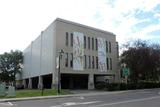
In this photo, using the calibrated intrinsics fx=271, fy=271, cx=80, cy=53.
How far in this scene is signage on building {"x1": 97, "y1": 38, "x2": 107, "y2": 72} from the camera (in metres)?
55.0

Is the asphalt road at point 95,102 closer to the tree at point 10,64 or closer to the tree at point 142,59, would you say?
the tree at point 142,59

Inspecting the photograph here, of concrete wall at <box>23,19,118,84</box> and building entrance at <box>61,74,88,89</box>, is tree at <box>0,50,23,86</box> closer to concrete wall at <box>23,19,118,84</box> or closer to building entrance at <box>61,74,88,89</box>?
concrete wall at <box>23,19,118,84</box>

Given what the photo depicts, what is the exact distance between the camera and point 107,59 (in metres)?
57.0

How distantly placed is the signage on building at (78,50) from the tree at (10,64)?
1753 inches

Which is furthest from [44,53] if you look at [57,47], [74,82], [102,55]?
[102,55]

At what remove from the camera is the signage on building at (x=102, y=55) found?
55.0m

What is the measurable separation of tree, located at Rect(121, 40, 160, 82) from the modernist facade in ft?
13.9

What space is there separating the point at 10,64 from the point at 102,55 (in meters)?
47.7

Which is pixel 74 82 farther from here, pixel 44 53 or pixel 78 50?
pixel 78 50

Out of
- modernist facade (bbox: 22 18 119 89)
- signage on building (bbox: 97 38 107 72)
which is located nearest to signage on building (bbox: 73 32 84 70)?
modernist facade (bbox: 22 18 119 89)

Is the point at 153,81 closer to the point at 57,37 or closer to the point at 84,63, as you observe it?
the point at 84,63

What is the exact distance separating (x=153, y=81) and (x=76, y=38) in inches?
851

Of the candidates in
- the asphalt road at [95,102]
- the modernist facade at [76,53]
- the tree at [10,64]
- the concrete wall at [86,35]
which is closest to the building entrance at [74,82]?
the modernist facade at [76,53]

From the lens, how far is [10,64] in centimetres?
9375
